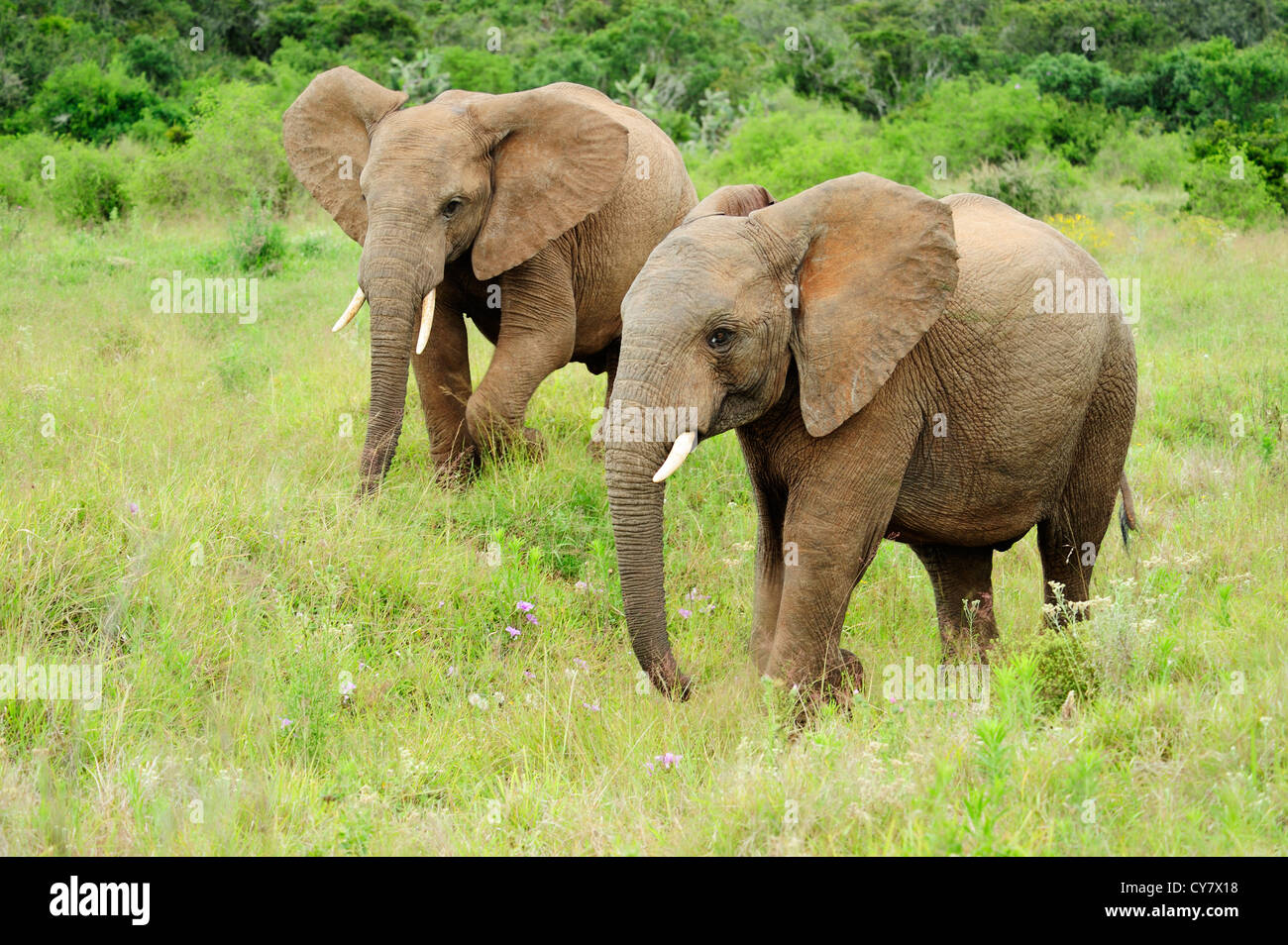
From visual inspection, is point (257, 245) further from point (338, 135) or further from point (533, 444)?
point (533, 444)

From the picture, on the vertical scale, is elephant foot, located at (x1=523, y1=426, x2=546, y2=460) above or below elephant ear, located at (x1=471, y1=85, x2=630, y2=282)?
below

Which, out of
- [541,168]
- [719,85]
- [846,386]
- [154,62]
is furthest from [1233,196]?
[154,62]

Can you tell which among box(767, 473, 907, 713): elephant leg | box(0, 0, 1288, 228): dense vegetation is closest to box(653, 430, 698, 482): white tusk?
box(767, 473, 907, 713): elephant leg

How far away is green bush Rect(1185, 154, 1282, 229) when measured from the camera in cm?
1655

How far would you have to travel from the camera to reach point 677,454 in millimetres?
4227

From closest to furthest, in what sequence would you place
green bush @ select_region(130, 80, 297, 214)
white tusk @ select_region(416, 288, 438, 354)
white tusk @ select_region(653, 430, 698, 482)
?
1. white tusk @ select_region(653, 430, 698, 482)
2. white tusk @ select_region(416, 288, 438, 354)
3. green bush @ select_region(130, 80, 297, 214)

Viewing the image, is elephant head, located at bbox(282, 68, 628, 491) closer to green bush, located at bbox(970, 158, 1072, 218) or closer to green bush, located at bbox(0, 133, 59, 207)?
green bush, located at bbox(0, 133, 59, 207)

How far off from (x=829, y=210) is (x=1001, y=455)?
1223 millimetres

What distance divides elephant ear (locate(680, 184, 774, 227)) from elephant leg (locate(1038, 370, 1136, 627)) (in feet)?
5.70

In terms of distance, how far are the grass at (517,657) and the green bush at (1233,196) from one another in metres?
8.15

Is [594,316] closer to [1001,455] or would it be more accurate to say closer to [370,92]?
[370,92]

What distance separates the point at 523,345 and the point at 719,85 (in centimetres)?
2699

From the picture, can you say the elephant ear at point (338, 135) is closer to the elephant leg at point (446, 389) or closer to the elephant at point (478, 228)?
the elephant at point (478, 228)

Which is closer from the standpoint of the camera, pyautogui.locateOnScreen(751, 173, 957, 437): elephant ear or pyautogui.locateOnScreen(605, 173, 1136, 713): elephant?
pyautogui.locateOnScreen(605, 173, 1136, 713): elephant
